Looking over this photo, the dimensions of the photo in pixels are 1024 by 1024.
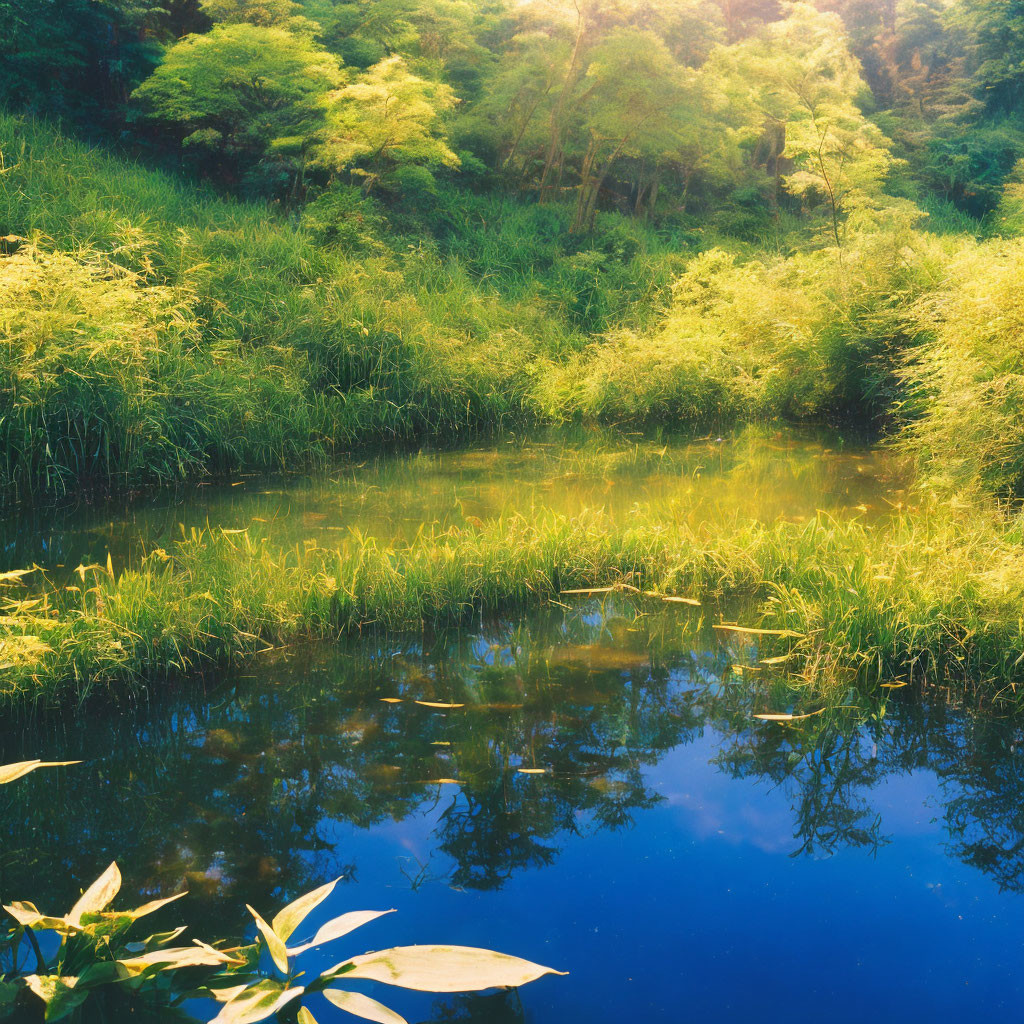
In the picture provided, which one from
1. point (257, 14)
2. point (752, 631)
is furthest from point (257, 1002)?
point (257, 14)

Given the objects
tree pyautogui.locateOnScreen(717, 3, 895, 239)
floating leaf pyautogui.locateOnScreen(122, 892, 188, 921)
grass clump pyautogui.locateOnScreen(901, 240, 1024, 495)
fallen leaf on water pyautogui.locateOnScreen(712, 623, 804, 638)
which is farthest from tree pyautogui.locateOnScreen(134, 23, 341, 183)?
→ floating leaf pyautogui.locateOnScreen(122, 892, 188, 921)

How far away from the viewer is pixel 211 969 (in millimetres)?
2215

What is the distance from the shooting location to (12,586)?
14.8ft

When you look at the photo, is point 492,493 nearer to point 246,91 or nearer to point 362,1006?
point 362,1006

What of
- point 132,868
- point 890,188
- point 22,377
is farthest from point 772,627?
point 890,188

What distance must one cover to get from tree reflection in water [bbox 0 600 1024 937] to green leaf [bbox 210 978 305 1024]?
1.32 ft

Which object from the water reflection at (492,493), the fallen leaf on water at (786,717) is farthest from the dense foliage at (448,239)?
the fallen leaf on water at (786,717)

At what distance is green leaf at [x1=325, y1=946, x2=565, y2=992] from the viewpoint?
1967 mm

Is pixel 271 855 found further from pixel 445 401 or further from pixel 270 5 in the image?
pixel 270 5

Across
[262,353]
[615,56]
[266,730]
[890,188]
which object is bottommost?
[266,730]

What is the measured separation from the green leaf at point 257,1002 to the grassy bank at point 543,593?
1791 mm

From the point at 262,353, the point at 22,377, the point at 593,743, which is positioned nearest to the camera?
the point at 593,743

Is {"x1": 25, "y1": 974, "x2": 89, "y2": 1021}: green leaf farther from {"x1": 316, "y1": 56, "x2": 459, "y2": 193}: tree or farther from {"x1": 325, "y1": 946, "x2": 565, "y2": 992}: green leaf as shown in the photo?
{"x1": 316, "y1": 56, "x2": 459, "y2": 193}: tree

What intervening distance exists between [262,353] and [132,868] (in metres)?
6.66
